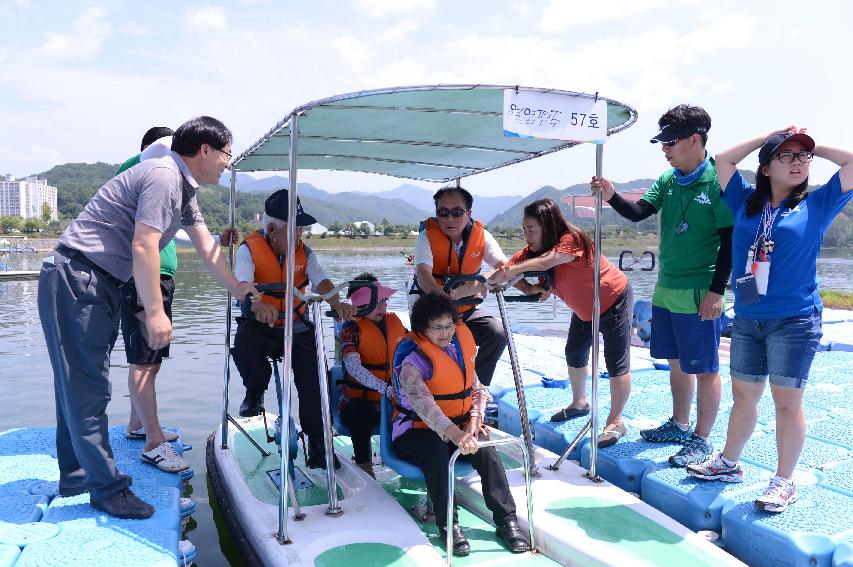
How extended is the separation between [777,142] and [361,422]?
2.97m

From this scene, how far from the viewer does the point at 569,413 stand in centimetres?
527

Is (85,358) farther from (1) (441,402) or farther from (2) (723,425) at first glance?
(2) (723,425)

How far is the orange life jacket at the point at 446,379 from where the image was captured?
12.1ft

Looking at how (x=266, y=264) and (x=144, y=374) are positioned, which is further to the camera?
A: (x=266, y=264)

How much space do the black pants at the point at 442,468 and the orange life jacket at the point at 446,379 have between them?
12 cm

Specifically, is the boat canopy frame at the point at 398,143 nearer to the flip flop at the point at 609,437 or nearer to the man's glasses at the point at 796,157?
the flip flop at the point at 609,437

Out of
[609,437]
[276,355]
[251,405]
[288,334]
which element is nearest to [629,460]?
[609,437]

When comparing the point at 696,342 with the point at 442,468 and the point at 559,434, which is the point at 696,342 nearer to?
the point at 559,434

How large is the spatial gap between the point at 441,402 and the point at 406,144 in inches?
85.7

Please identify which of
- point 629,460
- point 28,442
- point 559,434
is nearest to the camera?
point 629,460

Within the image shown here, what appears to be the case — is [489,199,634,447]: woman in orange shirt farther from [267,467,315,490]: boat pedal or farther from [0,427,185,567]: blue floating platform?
[0,427,185,567]: blue floating platform

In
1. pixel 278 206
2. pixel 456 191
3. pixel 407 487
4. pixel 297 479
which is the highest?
pixel 456 191

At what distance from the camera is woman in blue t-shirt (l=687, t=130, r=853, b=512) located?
10.9ft

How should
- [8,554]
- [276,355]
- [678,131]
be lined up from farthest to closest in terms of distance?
[276,355] < [678,131] < [8,554]
